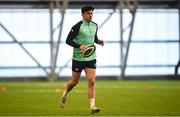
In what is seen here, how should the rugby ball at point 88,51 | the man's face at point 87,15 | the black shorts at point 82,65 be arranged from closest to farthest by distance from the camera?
the man's face at point 87,15 < the rugby ball at point 88,51 < the black shorts at point 82,65

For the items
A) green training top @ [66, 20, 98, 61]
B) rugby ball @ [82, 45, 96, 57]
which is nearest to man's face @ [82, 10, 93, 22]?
green training top @ [66, 20, 98, 61]

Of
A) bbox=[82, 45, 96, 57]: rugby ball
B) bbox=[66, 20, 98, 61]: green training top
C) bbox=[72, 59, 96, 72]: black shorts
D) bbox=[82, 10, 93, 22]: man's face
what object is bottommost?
bbox=[72, 59, 96, 72]: black shorts

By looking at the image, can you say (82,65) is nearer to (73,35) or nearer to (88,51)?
(88,51)

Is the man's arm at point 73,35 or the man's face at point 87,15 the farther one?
the man's arm at point 73,35

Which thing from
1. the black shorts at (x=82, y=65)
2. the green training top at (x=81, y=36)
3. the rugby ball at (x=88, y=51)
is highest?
the green training top at (x=81, y=36)

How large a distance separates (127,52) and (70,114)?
33.4m

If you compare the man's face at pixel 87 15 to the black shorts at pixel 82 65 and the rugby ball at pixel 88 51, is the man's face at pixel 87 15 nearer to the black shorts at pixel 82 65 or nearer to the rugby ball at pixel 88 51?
the rugby ball at pixel 88 51

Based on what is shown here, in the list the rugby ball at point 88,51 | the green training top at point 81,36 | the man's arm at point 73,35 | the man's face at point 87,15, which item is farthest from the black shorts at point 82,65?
the man's face at point 87,15

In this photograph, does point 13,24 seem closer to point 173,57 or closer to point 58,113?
point 173,57

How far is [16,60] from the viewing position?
49344mm

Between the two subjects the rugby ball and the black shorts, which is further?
the black shorts

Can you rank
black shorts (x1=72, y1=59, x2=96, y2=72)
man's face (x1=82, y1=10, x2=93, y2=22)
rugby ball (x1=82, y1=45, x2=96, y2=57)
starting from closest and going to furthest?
man's face (x1=82, y1=10, x2=93, y2=22), rugby ball (x1=82, y1=45, x2=96, y2=57), black shorts (x1=72, y1=59, x2=96, y2=72)

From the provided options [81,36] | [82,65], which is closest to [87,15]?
[81,36]

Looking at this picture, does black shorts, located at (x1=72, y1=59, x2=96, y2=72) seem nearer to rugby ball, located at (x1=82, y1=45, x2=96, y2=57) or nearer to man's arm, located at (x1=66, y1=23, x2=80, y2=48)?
rugby ball, located at (x1=82, y1=45, x2=96, y2=57)
